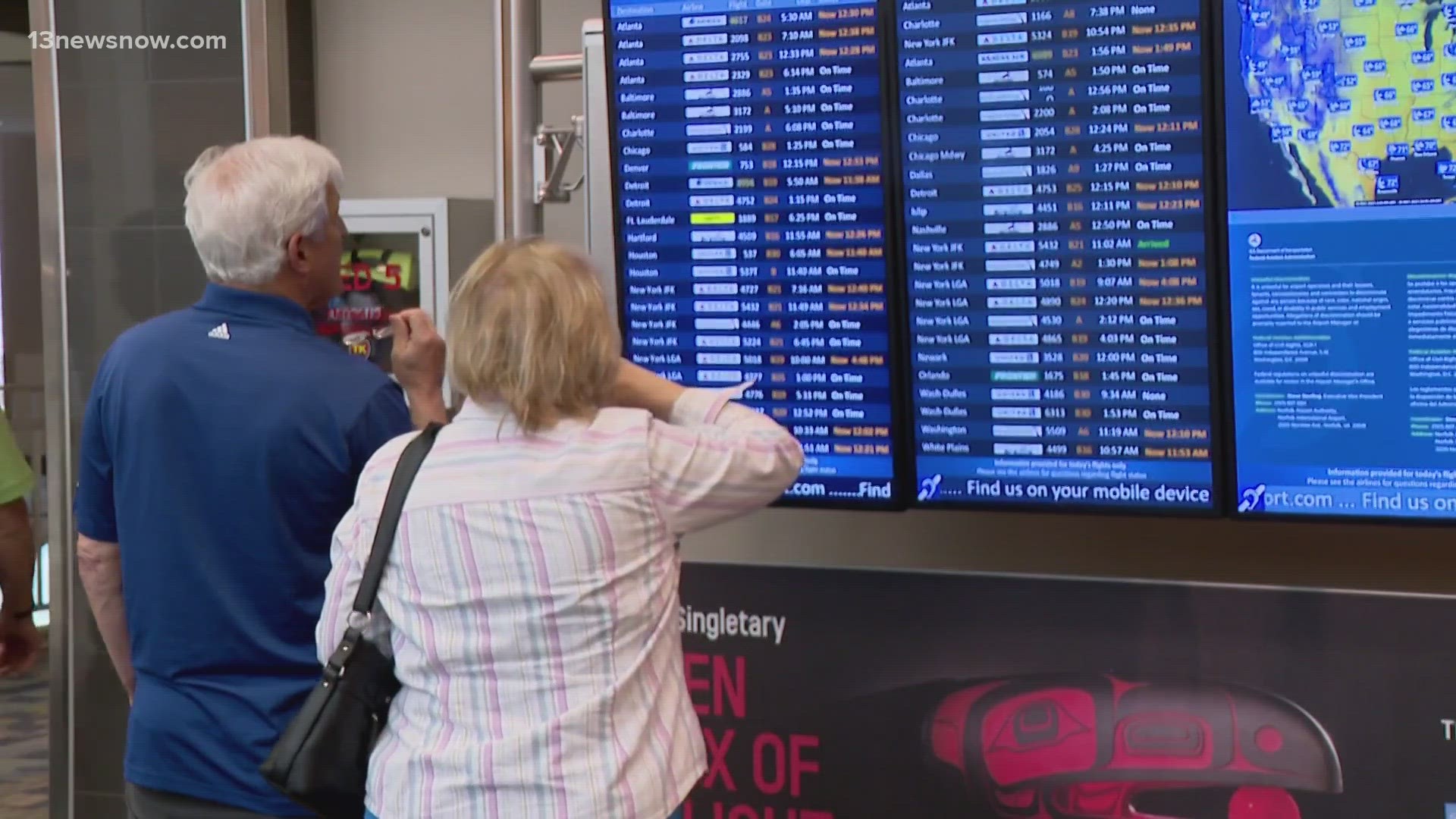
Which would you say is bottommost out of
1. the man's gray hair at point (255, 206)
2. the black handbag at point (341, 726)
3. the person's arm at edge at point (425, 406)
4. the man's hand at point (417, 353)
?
the black handbag at point (341, 726)

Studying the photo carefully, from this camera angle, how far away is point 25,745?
22.8ft

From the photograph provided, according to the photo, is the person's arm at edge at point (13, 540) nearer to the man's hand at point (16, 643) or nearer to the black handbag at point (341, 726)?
the man's hand at point (16, 643)

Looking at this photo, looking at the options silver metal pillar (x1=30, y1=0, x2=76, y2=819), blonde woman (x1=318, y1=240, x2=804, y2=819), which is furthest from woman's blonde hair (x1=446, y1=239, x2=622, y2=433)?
silver metal pillar (x1=30, y1=0, x2=76, y2=819)

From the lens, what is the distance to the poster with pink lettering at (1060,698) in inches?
118

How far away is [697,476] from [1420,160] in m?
1.54

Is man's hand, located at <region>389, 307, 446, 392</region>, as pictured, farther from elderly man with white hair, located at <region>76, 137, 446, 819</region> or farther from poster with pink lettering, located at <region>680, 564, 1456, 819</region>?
poster with pink lettering, located at <region>680, 564, 1456, 819</region>

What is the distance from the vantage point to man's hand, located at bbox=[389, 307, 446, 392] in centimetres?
261

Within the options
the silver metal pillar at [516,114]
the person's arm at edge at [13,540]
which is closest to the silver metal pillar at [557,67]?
the silver metal pillar at [516,114]

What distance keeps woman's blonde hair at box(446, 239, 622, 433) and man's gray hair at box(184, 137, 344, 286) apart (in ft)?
1.46

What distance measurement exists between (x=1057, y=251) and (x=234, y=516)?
1.61 meters

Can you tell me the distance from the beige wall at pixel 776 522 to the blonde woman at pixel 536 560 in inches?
65.1

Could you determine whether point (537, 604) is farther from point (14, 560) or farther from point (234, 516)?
point (14, 560)

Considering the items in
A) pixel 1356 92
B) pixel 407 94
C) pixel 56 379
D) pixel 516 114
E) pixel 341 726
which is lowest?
pixel 341 726

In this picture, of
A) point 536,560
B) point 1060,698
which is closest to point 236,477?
point 536,560
